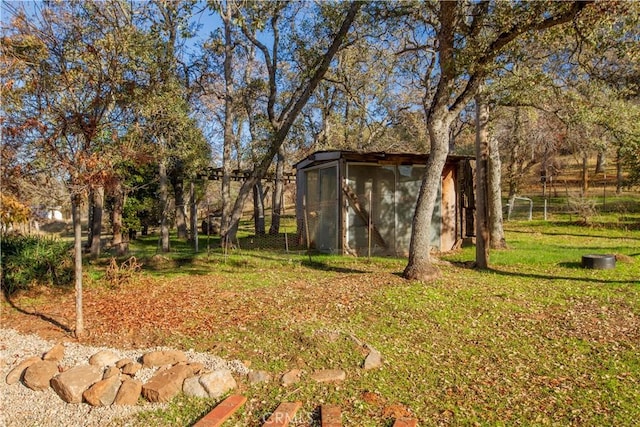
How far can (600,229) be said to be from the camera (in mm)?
16266

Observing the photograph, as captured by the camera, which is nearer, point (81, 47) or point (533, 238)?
point (81, 47)

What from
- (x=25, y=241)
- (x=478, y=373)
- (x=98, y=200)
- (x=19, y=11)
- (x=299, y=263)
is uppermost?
(x=19, y=11)

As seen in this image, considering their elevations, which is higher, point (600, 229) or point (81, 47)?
point (81, 47)

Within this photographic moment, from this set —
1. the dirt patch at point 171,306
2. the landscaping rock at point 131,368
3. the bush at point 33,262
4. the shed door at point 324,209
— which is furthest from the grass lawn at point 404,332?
the shed door at point 324,209

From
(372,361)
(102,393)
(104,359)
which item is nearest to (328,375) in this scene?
(372,361)

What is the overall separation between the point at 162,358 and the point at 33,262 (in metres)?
4.89

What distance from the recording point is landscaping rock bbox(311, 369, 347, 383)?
4.45 metres

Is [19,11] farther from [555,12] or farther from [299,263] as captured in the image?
[555,12]

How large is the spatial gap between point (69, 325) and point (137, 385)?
248 centimetres

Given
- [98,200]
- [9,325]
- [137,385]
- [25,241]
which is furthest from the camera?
[98,200]

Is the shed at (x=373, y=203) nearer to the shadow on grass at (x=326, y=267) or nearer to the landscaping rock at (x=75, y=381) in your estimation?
the shadow on grass at (x=326, y=267)

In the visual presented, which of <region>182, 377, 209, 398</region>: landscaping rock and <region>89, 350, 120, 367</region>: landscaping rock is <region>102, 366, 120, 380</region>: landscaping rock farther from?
<region>182, 377, 209, 398</region>: landscaping rock

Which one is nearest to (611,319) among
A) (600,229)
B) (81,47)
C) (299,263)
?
(299,263)

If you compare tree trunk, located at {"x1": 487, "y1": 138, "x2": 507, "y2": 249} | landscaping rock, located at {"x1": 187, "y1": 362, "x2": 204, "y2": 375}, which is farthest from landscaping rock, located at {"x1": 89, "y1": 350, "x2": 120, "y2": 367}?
tree trunk, located at {"x1": 487, "y1": 138, "x2": 507, "y2": 249}
